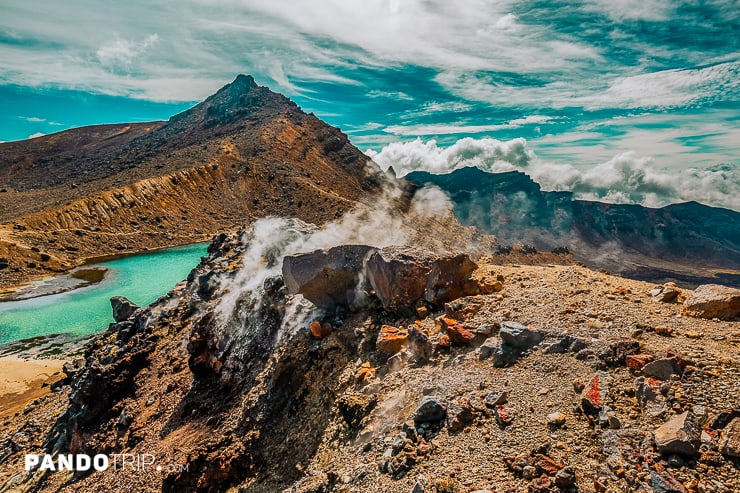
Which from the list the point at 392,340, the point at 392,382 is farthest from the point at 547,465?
the point at 392,340

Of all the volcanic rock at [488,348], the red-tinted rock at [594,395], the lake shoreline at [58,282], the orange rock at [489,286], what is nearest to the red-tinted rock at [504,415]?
the red-tinted rock at [594,395]

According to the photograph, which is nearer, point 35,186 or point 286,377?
point 286,377

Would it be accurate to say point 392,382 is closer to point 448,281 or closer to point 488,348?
point 488,348

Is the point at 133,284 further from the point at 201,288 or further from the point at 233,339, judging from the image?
the point at 233,339

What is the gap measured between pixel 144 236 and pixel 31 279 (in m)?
28.4

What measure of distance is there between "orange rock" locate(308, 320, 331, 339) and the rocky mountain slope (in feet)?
213

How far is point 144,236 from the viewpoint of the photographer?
278 feet

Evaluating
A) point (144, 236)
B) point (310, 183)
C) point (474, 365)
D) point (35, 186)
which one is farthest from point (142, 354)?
point (35, 186)

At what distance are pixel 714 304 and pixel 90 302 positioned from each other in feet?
185

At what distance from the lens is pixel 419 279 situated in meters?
11.1

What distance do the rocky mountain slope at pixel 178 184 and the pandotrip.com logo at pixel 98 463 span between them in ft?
179

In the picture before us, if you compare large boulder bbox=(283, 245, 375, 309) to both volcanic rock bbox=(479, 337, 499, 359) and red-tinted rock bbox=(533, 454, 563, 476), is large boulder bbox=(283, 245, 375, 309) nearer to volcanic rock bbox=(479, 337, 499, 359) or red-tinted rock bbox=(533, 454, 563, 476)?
volcanic rock bbox=(479, 337, 499, 359)

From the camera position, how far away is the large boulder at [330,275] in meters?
12.1

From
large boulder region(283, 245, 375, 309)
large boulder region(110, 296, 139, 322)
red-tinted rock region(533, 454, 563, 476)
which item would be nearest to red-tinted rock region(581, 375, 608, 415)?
red-tinted rock region(533, 454, 563, 476)
